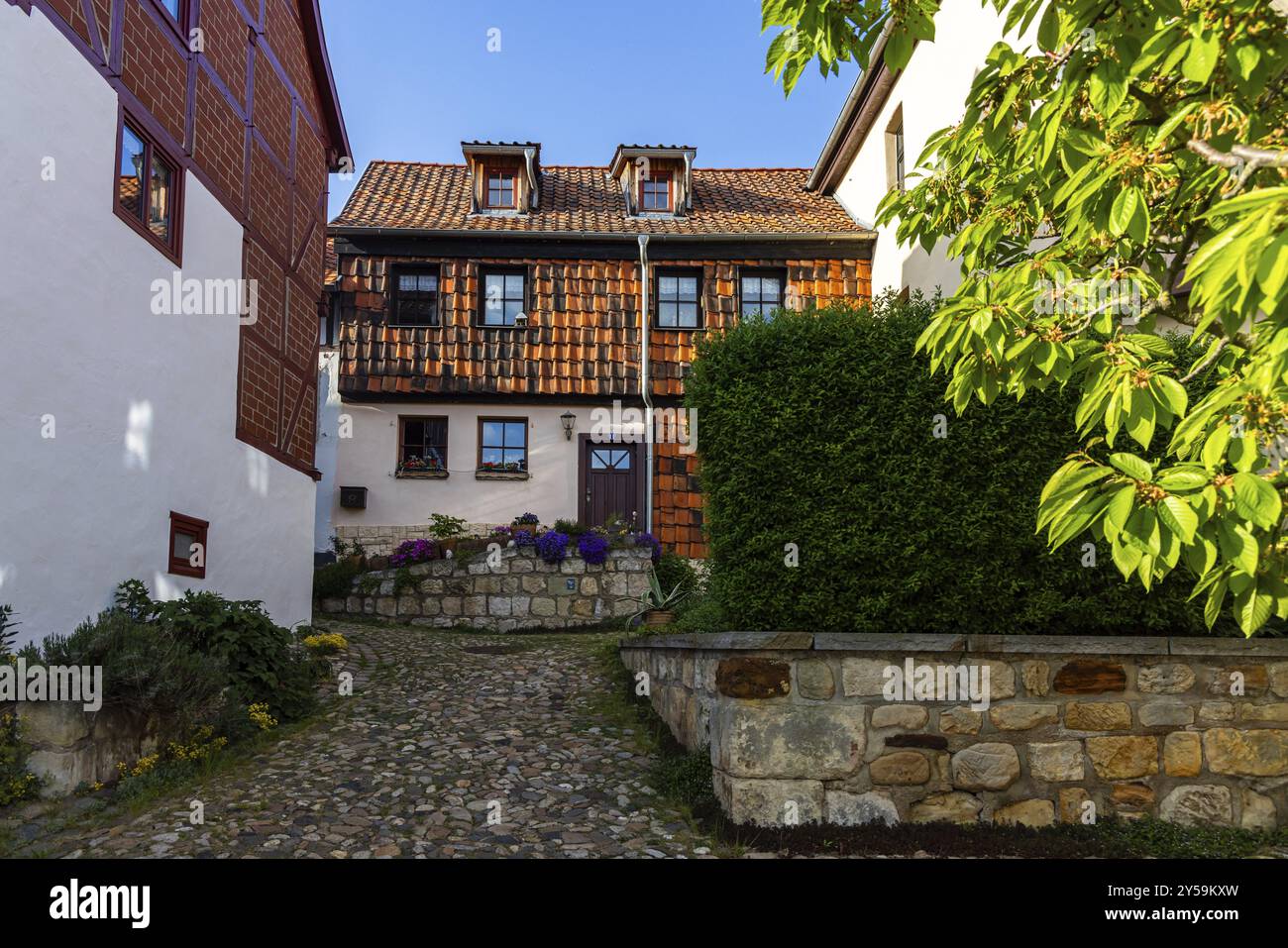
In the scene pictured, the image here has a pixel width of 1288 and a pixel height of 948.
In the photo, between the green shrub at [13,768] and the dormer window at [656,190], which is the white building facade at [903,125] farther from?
the green shrub at [13,768]

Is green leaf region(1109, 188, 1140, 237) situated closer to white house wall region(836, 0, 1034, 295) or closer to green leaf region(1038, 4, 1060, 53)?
green leaf region(1038, 4, 1060, 53)

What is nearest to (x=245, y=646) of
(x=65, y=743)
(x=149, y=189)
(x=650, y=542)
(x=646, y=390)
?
(x=65, y=743)

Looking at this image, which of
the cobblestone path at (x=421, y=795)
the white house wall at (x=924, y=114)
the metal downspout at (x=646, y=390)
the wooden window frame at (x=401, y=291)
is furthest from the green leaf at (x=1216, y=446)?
the wooden window frame at (x=401, y=291)

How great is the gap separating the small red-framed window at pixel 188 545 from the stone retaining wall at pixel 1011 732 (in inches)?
208

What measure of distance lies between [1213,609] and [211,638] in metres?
6.87

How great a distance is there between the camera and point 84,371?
6781 mm

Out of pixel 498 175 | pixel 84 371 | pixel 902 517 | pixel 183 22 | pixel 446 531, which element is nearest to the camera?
pixel 902 517

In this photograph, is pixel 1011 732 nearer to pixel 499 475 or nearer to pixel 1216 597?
pixel 1216 597

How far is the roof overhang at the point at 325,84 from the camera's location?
39.9 ft

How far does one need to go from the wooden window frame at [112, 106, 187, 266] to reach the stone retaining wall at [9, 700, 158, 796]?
3748 mm

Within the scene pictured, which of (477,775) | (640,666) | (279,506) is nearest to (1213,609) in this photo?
(477,775)

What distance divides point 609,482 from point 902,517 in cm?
1078

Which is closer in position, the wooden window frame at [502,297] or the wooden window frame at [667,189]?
the wooden window frame at [502,297]

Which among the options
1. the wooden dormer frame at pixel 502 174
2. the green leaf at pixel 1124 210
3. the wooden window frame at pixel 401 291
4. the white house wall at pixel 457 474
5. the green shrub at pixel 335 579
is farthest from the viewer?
the wooden dormer frame at pixel 502 174
